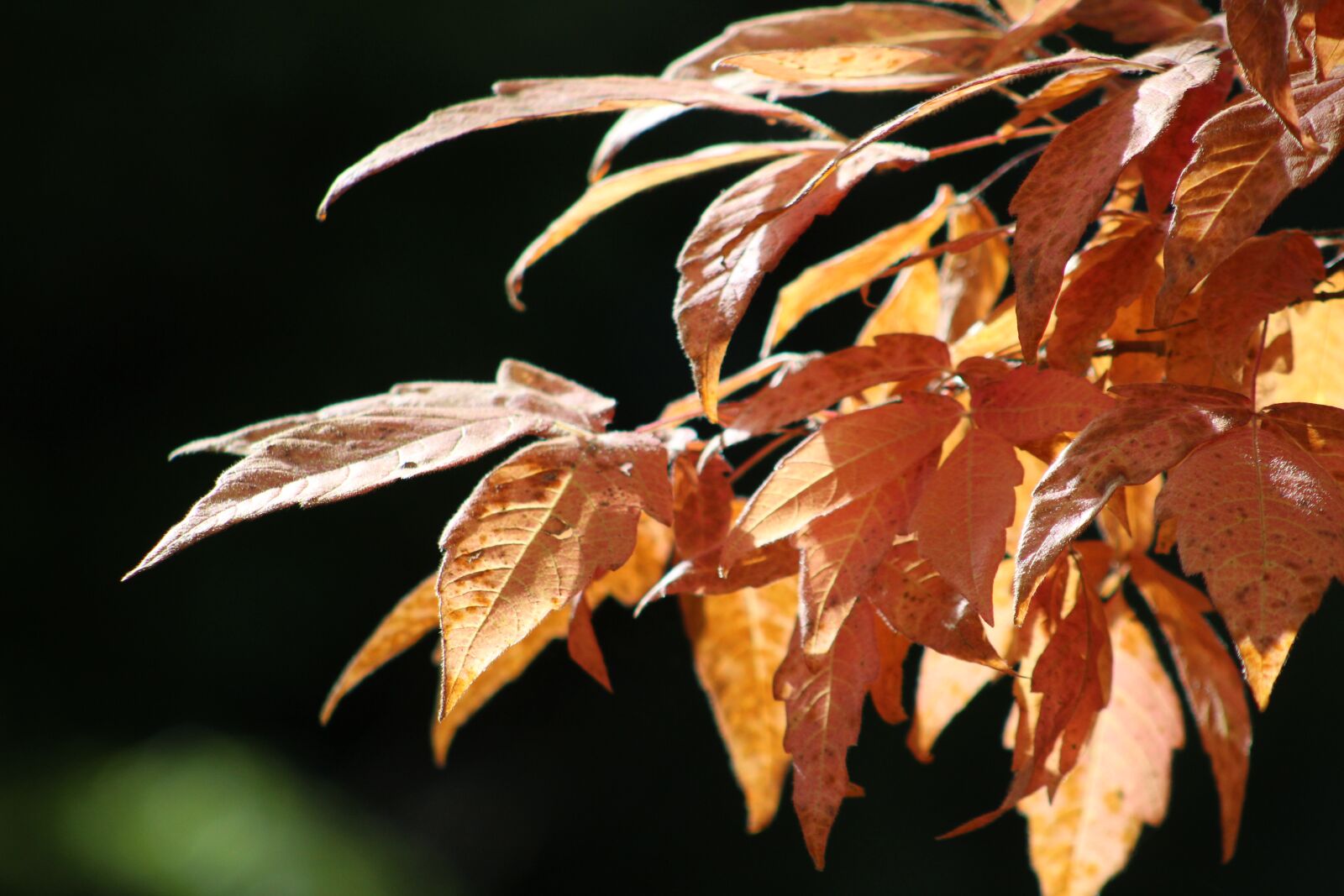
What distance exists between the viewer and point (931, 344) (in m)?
0.42

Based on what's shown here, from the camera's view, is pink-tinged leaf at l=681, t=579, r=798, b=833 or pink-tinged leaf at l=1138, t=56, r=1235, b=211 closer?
pink-tinged leaf at l=1138, t=56, r=1235, b=211

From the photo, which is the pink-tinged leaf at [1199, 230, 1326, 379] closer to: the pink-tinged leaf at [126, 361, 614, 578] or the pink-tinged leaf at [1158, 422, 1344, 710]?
the pink-tinged leaf at [1158, 422, 1344, 710]

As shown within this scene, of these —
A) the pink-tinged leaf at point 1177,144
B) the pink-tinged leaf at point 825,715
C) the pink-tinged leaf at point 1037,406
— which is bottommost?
the pink-tinged leaf at point 825,715

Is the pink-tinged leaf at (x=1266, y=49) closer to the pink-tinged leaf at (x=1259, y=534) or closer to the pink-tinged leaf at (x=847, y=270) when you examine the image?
the pink-tinged leaf at (x=1259, y=534)

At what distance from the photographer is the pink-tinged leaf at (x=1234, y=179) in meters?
0.31

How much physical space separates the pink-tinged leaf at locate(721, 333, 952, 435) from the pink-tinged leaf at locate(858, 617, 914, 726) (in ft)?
0.27

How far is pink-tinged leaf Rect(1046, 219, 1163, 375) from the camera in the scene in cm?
38

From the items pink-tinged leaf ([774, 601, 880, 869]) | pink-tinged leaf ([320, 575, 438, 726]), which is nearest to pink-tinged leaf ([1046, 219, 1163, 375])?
pink-tinged leaf ([774, 601, 880, 869])

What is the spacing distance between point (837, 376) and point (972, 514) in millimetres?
83

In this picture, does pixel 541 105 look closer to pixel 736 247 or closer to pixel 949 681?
pixel 736 247

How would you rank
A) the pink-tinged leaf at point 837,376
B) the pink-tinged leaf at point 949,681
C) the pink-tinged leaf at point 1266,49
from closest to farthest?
1. the pink-tinged leaf at point 1266,49
2. the pink-tinged leaf at point 837,376
3. the pink-tinged leaf at point 949,681

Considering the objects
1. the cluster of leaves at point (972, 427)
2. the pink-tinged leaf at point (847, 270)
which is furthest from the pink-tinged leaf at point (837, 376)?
the pink-tinged leaf at point (847, 270)

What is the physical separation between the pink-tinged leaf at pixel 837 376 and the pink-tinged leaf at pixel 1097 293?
0.14ft

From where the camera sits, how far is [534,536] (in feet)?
1.18
